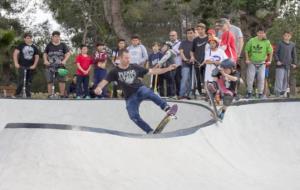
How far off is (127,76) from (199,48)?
3.47 meters

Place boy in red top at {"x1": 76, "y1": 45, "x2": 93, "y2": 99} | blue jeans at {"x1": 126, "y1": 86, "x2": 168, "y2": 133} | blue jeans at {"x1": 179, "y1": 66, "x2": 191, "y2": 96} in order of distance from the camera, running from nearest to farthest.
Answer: blue jeans at {"x1": 126, "y1": 86, "x2": 168, "y2": 133} → blue jeans at {"x1": 179, "y1": 66, "x2": 191, "y2": 96} → boy in red top at {"x1": 76, "y1": 45, "x2": 93, "y2": 99}

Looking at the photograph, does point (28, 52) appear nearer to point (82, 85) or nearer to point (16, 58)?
point (16, 58)

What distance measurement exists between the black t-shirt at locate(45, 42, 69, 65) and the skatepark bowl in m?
5.52

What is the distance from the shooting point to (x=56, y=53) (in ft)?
42.8

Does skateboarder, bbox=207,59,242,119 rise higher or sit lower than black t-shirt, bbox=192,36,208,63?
lower

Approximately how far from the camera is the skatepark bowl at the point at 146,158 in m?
5.18

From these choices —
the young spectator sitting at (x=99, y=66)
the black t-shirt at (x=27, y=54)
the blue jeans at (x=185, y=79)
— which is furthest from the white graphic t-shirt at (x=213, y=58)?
the black t-shirt at (x=27, y=54)

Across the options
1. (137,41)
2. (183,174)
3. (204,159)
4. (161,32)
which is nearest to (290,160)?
(204,159)

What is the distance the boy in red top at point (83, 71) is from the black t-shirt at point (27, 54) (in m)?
1.03

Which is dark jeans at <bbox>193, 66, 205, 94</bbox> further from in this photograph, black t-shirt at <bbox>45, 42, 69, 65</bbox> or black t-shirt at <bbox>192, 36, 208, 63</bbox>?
black t-shirt at <bbox>45, 42, 69, 65</bbox>

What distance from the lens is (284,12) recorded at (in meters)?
27.5

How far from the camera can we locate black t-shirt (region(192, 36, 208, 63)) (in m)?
12.1

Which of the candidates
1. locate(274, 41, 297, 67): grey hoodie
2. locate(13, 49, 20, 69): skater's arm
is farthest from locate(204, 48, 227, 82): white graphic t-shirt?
locate(13, 49, 20, 69): skater's arm

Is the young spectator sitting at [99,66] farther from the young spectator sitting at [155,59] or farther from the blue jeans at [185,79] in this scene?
the blue jeans at [185,79]
